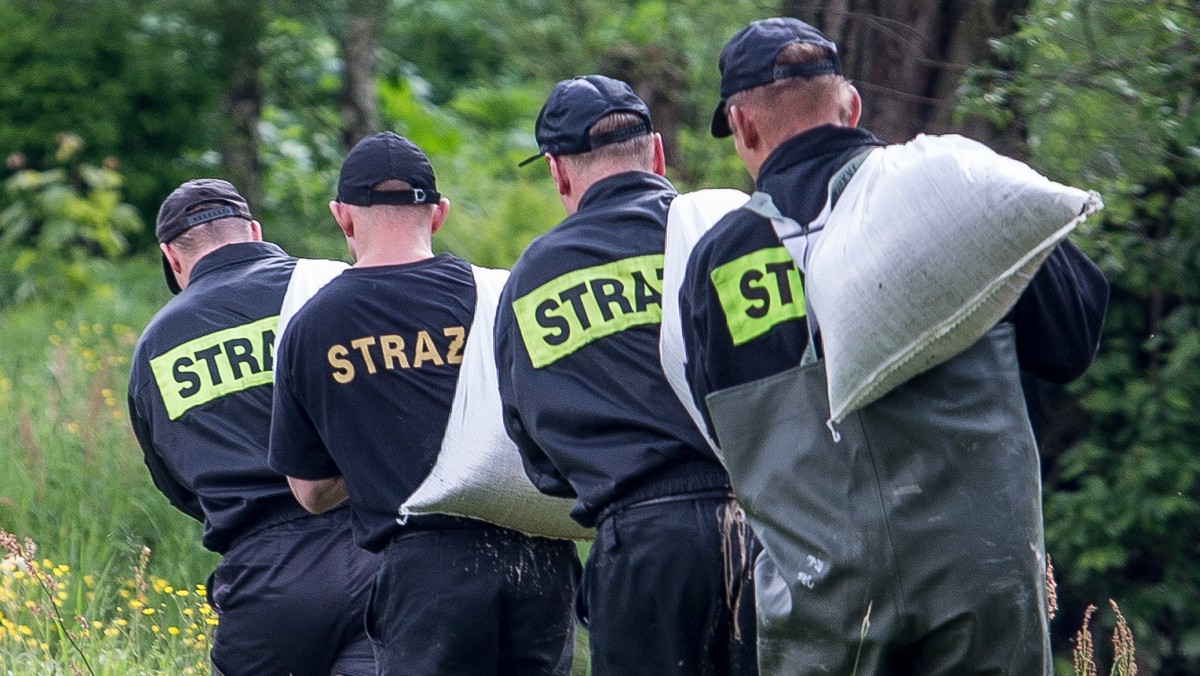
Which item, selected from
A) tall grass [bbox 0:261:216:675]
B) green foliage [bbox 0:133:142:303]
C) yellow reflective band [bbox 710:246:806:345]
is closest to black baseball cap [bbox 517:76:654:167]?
yellow reflective band [bbox 710:246:806:345]

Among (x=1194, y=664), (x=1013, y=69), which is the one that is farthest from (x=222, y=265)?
(x=1194, y=664)

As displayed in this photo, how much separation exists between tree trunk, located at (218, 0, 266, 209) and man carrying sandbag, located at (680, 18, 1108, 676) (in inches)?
374

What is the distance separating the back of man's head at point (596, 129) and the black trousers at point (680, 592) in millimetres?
847

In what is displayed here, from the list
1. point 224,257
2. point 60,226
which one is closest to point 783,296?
point 224,257

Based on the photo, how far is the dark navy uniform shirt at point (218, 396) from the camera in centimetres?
456

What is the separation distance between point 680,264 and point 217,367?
1829 millimetres

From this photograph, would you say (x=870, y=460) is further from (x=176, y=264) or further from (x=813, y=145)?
(x=176, y=264)

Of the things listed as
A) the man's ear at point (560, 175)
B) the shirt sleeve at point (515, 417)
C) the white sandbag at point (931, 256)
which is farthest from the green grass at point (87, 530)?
the white sandbag at point (931, 256)

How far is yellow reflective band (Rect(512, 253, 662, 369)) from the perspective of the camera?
3.68 meters

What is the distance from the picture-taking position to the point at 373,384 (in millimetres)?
4043

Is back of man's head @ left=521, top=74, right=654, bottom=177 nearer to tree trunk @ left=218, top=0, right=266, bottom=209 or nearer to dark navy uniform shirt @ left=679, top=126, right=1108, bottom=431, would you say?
dark navy uniform shirt @ left=679, top=126, right=1108, bottom=431

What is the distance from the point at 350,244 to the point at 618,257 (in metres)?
0.88

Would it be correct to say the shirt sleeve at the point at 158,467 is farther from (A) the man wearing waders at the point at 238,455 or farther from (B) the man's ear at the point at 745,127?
(B) the man's ear at the point at 745,127

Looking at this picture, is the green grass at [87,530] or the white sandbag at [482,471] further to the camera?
the green grass at [87,530]
